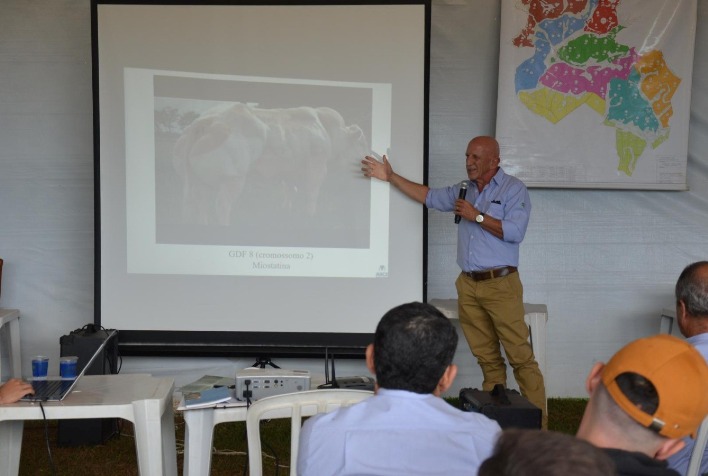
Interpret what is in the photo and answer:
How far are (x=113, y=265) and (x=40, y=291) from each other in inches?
30.9

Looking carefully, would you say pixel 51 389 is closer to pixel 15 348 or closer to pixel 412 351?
pixel 412 351

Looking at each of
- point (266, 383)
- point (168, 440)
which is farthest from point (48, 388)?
point (266, 383)

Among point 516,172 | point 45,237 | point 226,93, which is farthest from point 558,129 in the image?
point 45,237

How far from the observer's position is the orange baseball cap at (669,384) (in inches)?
47.1

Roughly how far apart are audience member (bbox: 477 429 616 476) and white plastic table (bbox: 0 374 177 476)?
1726 millimetres

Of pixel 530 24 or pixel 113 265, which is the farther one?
pixel 530 24

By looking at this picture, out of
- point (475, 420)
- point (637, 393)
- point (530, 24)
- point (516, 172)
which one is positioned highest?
point (530, 24)

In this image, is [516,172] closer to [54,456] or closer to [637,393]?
[54,456]

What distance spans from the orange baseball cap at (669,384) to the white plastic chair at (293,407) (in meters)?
1.08

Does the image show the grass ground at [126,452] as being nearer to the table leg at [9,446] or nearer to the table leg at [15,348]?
the table leg at [15,348]

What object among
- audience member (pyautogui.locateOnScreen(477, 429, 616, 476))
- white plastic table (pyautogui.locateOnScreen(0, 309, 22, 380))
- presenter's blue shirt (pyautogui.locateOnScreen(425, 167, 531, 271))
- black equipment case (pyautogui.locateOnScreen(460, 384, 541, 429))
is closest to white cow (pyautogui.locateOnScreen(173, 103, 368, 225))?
presenter's blue shirt (pyautogui.locateOnScreen(425, 167, 531, 271))

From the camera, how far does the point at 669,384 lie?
120 centimetres

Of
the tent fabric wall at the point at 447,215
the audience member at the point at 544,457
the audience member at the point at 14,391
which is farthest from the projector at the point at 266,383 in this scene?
the tent fabric wall at the point at 447,215

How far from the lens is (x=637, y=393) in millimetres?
1211
